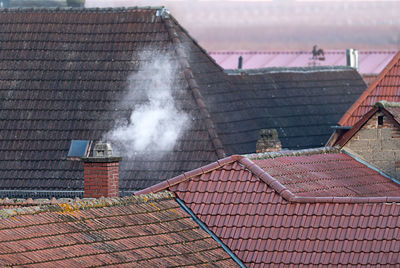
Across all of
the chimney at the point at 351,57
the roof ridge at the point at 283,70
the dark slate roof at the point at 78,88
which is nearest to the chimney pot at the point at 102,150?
the dark slate roof at the point at 78,88

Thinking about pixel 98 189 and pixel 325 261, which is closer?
pixel 325 261

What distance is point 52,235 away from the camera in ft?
82.6

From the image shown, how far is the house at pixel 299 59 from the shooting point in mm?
77000

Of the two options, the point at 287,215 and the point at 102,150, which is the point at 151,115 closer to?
the point at 102,150

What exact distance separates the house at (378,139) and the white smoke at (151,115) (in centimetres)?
770

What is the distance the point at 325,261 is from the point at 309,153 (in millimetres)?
7589

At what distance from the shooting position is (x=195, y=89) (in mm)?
44781

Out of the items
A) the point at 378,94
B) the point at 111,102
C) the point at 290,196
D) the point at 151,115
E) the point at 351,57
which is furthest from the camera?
the point at 351,57

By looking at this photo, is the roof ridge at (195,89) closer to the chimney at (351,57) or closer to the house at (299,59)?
the chimney at (351,57)

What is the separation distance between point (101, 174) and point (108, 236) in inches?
274

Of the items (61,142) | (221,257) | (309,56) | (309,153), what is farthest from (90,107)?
(309,56)

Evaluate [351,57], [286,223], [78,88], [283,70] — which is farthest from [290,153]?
[351,57]

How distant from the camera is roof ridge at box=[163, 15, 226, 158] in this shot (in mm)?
42875

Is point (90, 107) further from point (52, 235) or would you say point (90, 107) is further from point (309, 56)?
point (309, 56)
